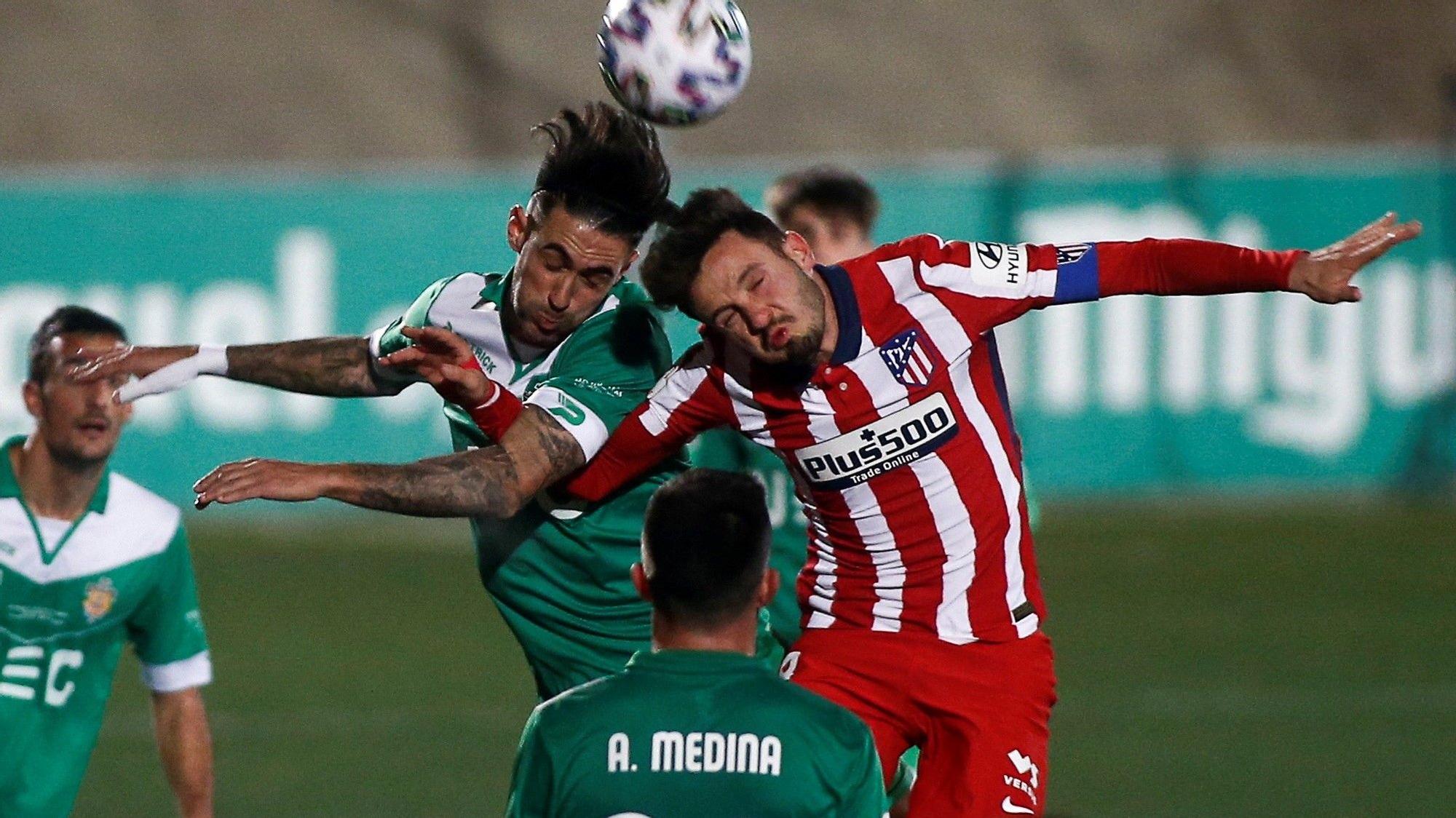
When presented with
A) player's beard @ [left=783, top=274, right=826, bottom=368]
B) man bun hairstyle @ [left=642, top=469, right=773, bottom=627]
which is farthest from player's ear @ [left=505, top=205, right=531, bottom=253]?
man bun hairstyle @ [left=642, top=469, right=773, bottom=627]

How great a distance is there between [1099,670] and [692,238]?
610cm

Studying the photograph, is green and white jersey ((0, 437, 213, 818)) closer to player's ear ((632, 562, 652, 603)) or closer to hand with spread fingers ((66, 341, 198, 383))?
hand with spread fingers ((66, 341, 198, 383))

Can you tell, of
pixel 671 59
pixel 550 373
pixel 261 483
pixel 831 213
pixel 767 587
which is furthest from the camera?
pixel 831 213

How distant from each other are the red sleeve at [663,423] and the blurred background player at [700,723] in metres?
1.35

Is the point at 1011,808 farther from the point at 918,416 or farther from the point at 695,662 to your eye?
the point at 695,662

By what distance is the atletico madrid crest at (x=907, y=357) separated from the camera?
521 centimetres

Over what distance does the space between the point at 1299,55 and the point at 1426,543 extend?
11.9 m

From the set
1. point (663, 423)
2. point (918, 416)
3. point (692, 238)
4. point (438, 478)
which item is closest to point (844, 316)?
point (918, 416)

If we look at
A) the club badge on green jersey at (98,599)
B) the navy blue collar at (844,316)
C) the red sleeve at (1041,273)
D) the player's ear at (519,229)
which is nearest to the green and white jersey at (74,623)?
the club badge on green jersey at (98,599)

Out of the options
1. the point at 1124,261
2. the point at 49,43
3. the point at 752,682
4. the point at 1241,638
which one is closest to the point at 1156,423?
the point at 1241,638

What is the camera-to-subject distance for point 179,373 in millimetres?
5352

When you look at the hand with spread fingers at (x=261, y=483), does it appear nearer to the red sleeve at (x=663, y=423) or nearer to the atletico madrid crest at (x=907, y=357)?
the red sleeve at (x=663, y=423)

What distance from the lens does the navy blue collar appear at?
17.0 ft

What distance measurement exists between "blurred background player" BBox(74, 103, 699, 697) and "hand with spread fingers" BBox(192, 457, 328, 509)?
21 centimetres
